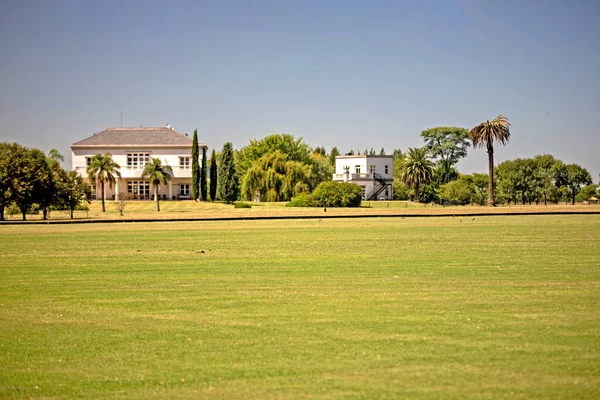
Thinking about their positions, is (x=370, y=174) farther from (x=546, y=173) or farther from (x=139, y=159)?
(x=139, y=159)

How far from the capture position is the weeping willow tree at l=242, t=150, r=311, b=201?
9156 cm

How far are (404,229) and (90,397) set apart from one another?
31.0 meters

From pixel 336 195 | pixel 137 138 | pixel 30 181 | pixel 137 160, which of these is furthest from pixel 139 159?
pixel 30 181

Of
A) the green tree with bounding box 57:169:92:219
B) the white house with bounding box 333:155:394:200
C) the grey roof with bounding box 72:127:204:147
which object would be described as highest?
the grey roof with bounding box 72:127:204:147

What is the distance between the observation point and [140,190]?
97.3 meters

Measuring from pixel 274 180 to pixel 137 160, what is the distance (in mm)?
19087

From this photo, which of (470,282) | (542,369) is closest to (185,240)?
(470,282)

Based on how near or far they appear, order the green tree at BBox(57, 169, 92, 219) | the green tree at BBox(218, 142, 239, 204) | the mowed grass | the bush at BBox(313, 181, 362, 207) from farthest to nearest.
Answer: the green tree at BBox(218, 142, 239, 204)
the bush at BBox(313, 181, 362, 207)
the green tree at BBox(57, 169, 92, 219)
the mowed grass

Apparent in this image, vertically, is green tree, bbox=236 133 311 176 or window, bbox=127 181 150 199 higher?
green tree, bbox=236 133 311 176

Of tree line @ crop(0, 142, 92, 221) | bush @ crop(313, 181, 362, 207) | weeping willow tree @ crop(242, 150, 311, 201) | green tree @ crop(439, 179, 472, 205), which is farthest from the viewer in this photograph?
green tree @ crop(439, 179, 472, 205)

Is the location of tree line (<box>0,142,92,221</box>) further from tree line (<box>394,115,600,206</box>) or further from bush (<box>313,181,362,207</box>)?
tree line (<box>394,115,600,206</box>)

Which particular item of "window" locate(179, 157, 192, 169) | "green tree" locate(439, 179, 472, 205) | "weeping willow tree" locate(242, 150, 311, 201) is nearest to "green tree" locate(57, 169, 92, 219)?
"weeping willow tree" locate(242, 150, 311, 201)

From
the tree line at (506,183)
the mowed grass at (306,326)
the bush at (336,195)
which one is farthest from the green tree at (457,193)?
the mowed grass at (306,326)

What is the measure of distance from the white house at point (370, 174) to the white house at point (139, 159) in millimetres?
26581
